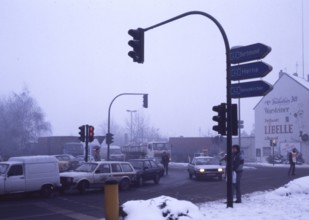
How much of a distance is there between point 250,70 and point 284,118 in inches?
2087

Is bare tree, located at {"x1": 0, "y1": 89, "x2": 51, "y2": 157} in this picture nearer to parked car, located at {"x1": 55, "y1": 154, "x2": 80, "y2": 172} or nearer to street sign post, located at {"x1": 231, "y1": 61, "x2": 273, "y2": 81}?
parked car, located at {"x1": 55, "y1": 154, "x2": 80, "y2": 172}

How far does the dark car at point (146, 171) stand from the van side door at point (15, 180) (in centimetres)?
760

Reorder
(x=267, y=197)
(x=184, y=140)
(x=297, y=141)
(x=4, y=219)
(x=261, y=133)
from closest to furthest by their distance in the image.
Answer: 1. (x=4, y=219)
2. (x=267, y=197)
3. (x=297, y=141)
4. (x=261, y=133)
5. (x=184, y=140)

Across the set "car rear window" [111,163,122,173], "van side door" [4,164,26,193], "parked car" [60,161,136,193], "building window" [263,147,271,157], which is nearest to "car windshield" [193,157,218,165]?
"parked car" [60,161,136,193]

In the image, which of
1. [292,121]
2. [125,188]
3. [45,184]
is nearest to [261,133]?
[292,121]

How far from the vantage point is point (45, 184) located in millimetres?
18516

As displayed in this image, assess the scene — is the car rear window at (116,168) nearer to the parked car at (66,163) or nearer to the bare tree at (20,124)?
the parked car at (66,163)

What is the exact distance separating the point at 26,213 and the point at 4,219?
1.21 meters

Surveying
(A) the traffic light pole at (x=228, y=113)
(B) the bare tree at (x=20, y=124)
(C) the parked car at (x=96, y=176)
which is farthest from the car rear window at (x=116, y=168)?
(B) the bare tree at (x=20, y=124)

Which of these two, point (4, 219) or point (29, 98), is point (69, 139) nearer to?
point (29, 98)

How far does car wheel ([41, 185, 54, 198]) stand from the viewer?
731 inches

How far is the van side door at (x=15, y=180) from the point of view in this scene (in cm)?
1727

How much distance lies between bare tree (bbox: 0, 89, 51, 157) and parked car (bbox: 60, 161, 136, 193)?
36969mm

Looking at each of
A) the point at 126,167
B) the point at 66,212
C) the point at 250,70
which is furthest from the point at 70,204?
the point at 250,70
